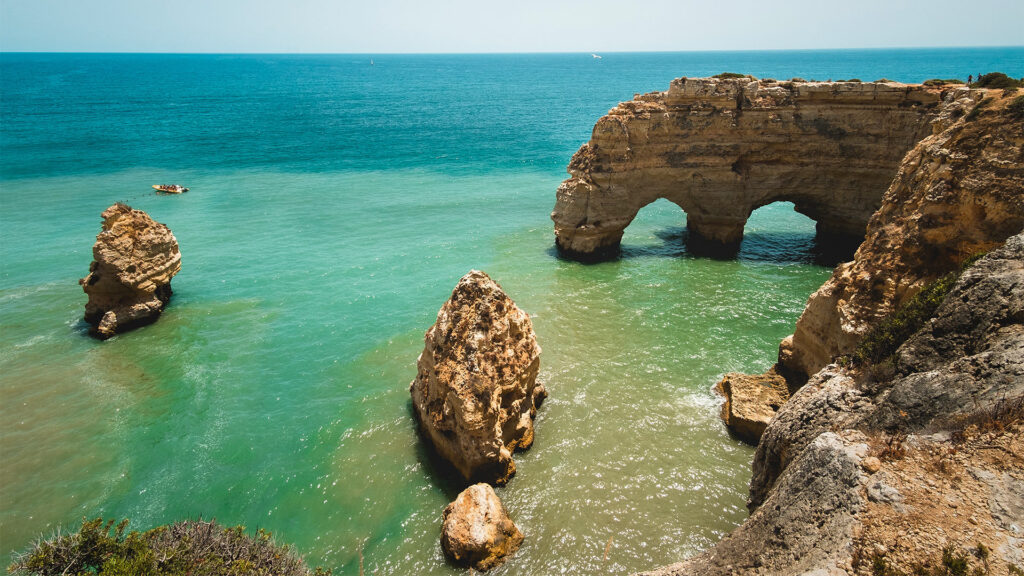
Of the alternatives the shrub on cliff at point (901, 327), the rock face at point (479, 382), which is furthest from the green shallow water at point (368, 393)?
the shrub on cliff at point (901, 327)

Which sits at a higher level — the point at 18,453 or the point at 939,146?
the point at 939,146

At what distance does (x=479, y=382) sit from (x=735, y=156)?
2374 cm

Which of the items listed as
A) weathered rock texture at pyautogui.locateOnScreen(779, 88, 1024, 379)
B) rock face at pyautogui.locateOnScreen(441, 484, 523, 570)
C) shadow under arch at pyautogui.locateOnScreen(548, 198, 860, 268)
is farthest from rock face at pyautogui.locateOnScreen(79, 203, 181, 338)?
weathered rock texture at pyautogui.locateOnScreen(779, 88, 1024, 379)

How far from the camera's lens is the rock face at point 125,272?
22469mm

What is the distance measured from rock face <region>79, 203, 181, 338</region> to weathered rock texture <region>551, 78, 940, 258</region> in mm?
21026

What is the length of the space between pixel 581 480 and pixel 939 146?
1288cm

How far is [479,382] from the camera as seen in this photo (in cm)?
1343

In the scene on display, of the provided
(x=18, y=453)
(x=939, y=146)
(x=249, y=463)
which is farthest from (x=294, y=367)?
(x=939, y=146)

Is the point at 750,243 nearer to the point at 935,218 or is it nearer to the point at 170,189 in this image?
the point at 935,218

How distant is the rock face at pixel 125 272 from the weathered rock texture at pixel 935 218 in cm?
2710

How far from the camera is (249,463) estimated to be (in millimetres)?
15453

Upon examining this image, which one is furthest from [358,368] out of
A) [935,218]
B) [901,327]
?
[935,218]

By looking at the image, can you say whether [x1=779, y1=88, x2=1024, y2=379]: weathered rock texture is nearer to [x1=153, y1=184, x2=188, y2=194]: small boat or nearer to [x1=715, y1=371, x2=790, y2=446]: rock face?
[x1=715, y1=371, x2=790, y2=446]: rock face

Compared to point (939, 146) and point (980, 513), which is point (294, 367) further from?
point (939, 146)
